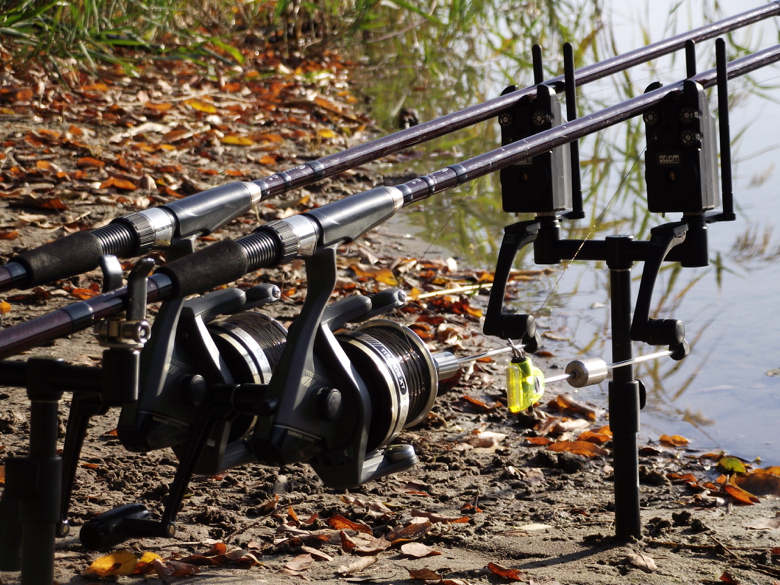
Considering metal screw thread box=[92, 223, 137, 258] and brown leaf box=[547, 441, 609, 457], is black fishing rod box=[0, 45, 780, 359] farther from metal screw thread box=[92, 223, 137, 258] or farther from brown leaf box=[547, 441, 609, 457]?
brown leaf box=[547, 441, 609, 457]

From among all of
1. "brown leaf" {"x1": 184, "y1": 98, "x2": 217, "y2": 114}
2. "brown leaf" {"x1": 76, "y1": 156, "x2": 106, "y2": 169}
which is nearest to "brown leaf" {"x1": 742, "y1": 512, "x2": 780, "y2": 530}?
"brown leaf" {"x1": 76, "y1": 156, "x2": 106, "y2": 169}

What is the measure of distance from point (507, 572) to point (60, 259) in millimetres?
1260

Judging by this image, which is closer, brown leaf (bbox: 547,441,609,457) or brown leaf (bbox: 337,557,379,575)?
brown leaf (bbox: 337,557,379,575)

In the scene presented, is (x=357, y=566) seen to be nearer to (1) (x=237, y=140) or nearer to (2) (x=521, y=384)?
(2) (x=521, y=384)

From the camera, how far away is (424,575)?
2297mm

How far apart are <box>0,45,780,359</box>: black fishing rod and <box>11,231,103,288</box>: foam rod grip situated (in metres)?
0.21

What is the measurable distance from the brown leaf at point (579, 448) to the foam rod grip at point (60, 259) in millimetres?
1960

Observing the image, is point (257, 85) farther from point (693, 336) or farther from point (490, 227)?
point (693, 336)

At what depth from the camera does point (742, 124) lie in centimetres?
852

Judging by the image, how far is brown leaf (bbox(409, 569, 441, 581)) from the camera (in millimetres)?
2289

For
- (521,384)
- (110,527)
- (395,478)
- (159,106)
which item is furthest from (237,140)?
(110,527)

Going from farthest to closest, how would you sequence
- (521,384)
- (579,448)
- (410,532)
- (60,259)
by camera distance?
(579,448) → (410,532) → (521,384) → (60,259)

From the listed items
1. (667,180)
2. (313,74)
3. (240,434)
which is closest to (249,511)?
(240,434)

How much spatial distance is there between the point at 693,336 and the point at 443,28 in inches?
231
